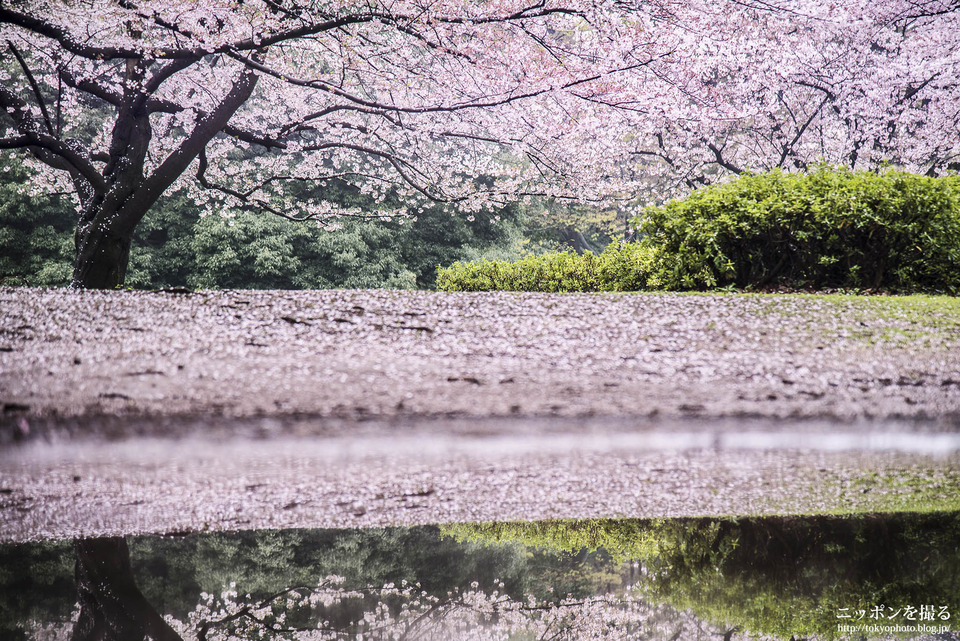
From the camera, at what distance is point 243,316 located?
534 cm

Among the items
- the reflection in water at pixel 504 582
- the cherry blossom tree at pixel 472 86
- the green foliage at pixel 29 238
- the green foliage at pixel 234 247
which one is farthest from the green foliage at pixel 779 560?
the green foliage at pixel 29 238

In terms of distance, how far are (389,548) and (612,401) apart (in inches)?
107

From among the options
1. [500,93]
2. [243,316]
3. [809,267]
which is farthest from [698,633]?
[500,93]

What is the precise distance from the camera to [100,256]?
27.0 feet

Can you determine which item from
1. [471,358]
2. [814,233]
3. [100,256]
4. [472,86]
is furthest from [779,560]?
[100,256]

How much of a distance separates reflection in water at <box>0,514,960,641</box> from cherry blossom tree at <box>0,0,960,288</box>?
630cm

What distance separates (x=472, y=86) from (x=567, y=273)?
3.01m

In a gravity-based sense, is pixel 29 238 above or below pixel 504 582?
above

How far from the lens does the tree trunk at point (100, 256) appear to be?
8188 millimetres

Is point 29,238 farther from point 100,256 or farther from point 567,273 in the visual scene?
point 567,273

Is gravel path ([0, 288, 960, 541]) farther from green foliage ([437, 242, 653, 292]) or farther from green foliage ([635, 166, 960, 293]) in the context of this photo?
green foliage ([437, 242, 653, 292])

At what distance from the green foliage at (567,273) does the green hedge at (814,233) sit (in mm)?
403

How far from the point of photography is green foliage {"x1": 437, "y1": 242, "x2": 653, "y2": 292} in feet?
24.5

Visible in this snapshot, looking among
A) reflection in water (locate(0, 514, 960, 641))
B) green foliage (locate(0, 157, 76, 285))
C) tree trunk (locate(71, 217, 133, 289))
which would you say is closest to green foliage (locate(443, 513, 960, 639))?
reflection in water (locate(0, 514, 960, 641))
